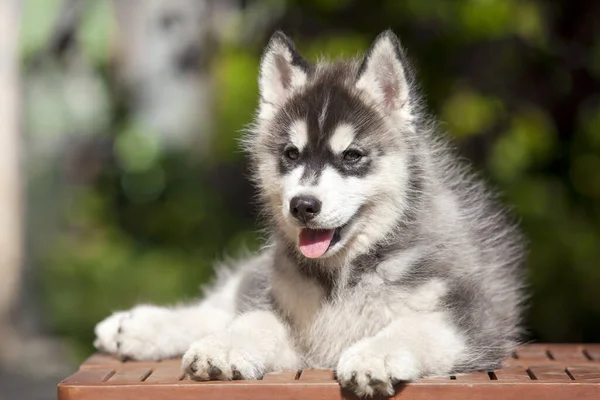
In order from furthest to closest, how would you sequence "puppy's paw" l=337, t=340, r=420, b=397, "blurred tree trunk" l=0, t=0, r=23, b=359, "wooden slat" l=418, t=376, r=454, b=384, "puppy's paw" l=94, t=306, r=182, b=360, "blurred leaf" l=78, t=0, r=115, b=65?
"blurred tree trunk" l=0, t=0, r=23, b=359
"blurred leaf" l=78, t=0, r=115, b=65
"puppy's paw" l=94, t=306, r=182, b=360
"wooden slat" l=418, t=376, r=454, b=384
"puppy's paw" l=337, t=340, r=420, b=397

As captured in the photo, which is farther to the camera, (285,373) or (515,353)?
(515,353)

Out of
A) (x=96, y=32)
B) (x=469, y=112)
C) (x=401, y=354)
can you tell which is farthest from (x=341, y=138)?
(x=96, y=32)

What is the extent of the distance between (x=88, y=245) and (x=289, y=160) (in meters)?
3.66

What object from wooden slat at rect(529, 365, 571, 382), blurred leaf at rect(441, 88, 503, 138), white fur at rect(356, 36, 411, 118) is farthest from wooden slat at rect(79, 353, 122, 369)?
blurred leaf at rect(441, 88, 503, 138)

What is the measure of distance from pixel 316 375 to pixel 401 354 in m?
0.40

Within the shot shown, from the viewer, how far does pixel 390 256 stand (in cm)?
346

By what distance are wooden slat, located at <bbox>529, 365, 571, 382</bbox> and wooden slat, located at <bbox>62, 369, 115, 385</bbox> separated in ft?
5.14

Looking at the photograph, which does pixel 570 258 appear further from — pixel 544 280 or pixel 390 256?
pixel 390 256

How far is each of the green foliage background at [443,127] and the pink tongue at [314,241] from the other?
2439 millimetres

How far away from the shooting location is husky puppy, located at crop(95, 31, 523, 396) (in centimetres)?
328

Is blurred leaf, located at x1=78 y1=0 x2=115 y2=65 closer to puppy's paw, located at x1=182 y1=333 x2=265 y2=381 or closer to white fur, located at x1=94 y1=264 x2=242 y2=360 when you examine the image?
white fur, located at x1=94 y1=264 x2=242 y2=360

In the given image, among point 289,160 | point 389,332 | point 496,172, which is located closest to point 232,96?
point 496,172

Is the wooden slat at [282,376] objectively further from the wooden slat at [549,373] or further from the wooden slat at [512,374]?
the wooden slat at [549,373]

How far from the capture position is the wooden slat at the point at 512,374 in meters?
3.22
